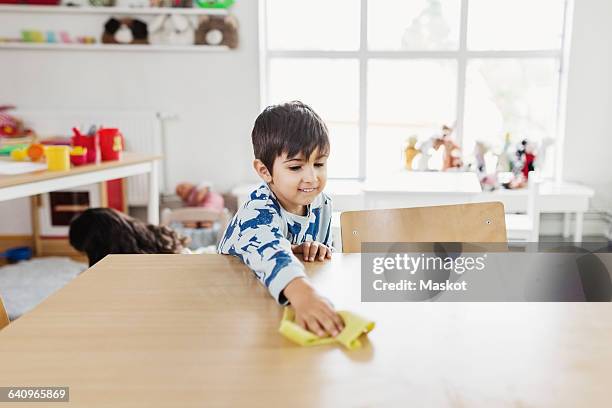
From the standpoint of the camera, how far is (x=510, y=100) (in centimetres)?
381

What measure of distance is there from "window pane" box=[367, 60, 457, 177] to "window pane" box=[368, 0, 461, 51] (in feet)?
0.37

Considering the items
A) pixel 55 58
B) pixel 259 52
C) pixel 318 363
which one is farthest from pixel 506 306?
pixel 55 58

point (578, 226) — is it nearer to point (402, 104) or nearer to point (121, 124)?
point (402, 104)

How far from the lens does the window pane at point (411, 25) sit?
373 cm

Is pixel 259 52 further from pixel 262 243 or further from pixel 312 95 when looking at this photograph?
pixel 262 243

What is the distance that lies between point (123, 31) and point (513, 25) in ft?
8.15

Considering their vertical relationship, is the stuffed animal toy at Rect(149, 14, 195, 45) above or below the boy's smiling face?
above

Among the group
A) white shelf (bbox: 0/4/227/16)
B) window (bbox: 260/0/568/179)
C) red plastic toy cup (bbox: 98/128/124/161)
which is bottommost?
red plastic toy cup (bbox: 98/128/124/161)

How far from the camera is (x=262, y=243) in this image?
944 millimetres

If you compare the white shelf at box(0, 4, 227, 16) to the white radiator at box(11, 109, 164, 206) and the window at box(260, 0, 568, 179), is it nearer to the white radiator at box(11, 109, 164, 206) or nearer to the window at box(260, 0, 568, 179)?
the window at box(260, 0, 568, 179)

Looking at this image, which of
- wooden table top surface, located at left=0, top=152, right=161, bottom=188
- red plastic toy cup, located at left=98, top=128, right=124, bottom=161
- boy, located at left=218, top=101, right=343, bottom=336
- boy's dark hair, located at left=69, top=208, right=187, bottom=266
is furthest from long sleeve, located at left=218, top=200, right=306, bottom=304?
red plastic toy cup, located at left=98, top=128, right=124, bottom=161

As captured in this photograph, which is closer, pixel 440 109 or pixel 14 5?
pixel 14 5

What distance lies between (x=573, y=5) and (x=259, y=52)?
6.46ft

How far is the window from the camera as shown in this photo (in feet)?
12.2
